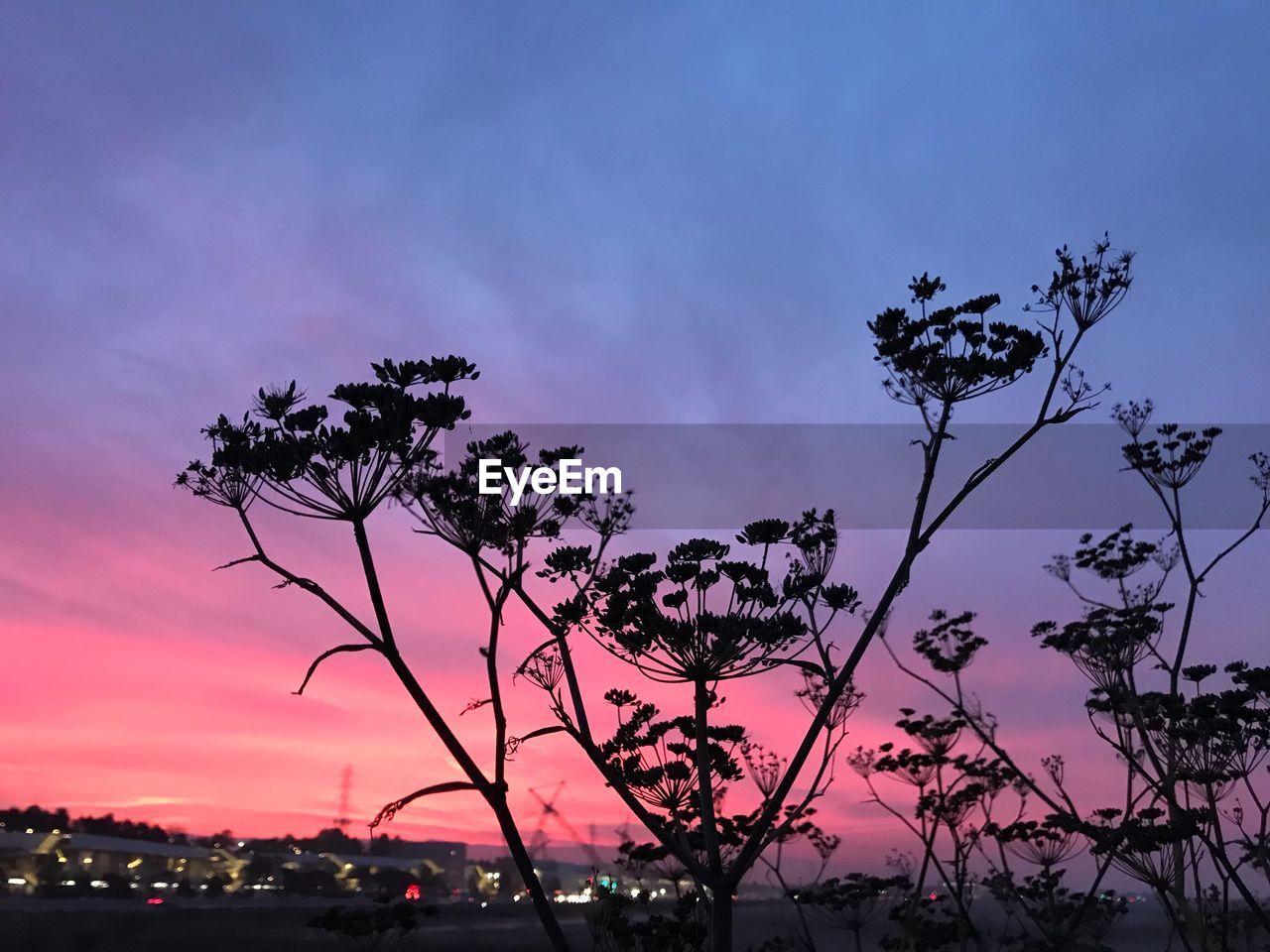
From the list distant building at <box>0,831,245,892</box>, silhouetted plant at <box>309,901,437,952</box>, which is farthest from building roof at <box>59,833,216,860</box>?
silhouetted plant at <box>309,901,437,952</box>

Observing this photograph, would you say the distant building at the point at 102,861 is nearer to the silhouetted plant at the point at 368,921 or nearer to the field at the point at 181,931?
the field at the point at 181,931

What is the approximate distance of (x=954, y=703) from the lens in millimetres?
26344

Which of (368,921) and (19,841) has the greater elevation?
(19,841)

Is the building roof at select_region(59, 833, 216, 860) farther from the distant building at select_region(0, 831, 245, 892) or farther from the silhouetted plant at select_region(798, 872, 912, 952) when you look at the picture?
the silhouetted plant at select_region(798, 872, 912, 952)

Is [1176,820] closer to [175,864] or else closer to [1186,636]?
[1186,636]

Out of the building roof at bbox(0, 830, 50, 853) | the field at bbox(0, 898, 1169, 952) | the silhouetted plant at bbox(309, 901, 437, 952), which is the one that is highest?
the building roof at bbox(0, 830, 50, 853)

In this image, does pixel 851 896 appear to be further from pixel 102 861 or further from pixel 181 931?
pixel 102 861

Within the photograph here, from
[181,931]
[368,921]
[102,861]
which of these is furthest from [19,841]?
[368,921]

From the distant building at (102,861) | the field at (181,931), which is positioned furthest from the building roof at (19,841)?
the field at (181,931)

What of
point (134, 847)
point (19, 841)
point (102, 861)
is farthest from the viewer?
point (134, 847)

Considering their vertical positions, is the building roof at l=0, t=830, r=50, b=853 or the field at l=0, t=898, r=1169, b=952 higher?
the building roof at l=0, t=830, r=50, b=853

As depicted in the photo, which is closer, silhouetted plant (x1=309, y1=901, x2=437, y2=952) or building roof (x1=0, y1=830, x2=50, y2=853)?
silhouetted plant (x1=309, y1=901, x2=437, y2=952)

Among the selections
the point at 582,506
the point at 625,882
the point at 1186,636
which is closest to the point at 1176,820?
the point at 1186,636

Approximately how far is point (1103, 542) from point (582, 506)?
16572 millimetres
